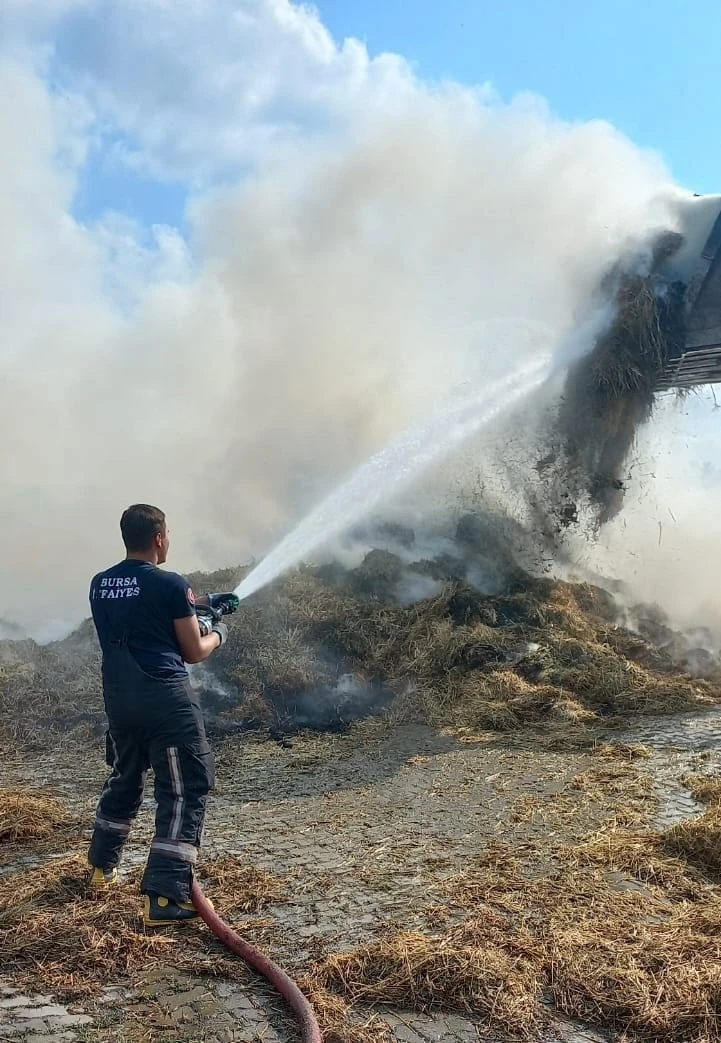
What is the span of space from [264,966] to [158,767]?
3.49 ft

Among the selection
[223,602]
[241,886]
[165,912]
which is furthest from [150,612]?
[241,886]

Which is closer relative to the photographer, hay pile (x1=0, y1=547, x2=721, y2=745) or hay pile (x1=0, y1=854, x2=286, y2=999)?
hay pile (x1=0, y1=854, x2=286, y2=999)

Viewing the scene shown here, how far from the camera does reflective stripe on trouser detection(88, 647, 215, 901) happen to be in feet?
11.7

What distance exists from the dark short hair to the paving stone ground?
1871 millimetres

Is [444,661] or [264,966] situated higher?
[444,661]

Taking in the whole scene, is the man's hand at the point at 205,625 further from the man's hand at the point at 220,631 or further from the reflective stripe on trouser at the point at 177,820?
the reflective stripe on trouser at the point at 177,820

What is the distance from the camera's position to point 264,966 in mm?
3041

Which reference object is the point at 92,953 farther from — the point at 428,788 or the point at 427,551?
the point at 427,551

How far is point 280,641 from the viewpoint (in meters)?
9.64

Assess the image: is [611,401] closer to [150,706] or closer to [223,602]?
[223,602]

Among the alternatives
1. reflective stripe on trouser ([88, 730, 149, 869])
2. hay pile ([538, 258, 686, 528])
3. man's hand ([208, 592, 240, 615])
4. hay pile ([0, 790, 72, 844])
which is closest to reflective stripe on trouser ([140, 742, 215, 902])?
reflective stripe on trouser ([88, 730, 149, 869])

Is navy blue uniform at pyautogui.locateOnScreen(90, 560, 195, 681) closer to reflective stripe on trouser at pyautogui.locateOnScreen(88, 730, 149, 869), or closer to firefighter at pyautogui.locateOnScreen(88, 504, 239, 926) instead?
firefighter at pyautogui.locateOnScreen(88, 504, 239, 926)

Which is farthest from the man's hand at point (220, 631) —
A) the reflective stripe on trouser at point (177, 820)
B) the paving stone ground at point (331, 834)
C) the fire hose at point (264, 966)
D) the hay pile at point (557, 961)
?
the hay pile at point (557, 961)

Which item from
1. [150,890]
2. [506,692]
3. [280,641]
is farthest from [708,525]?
[150,890]
